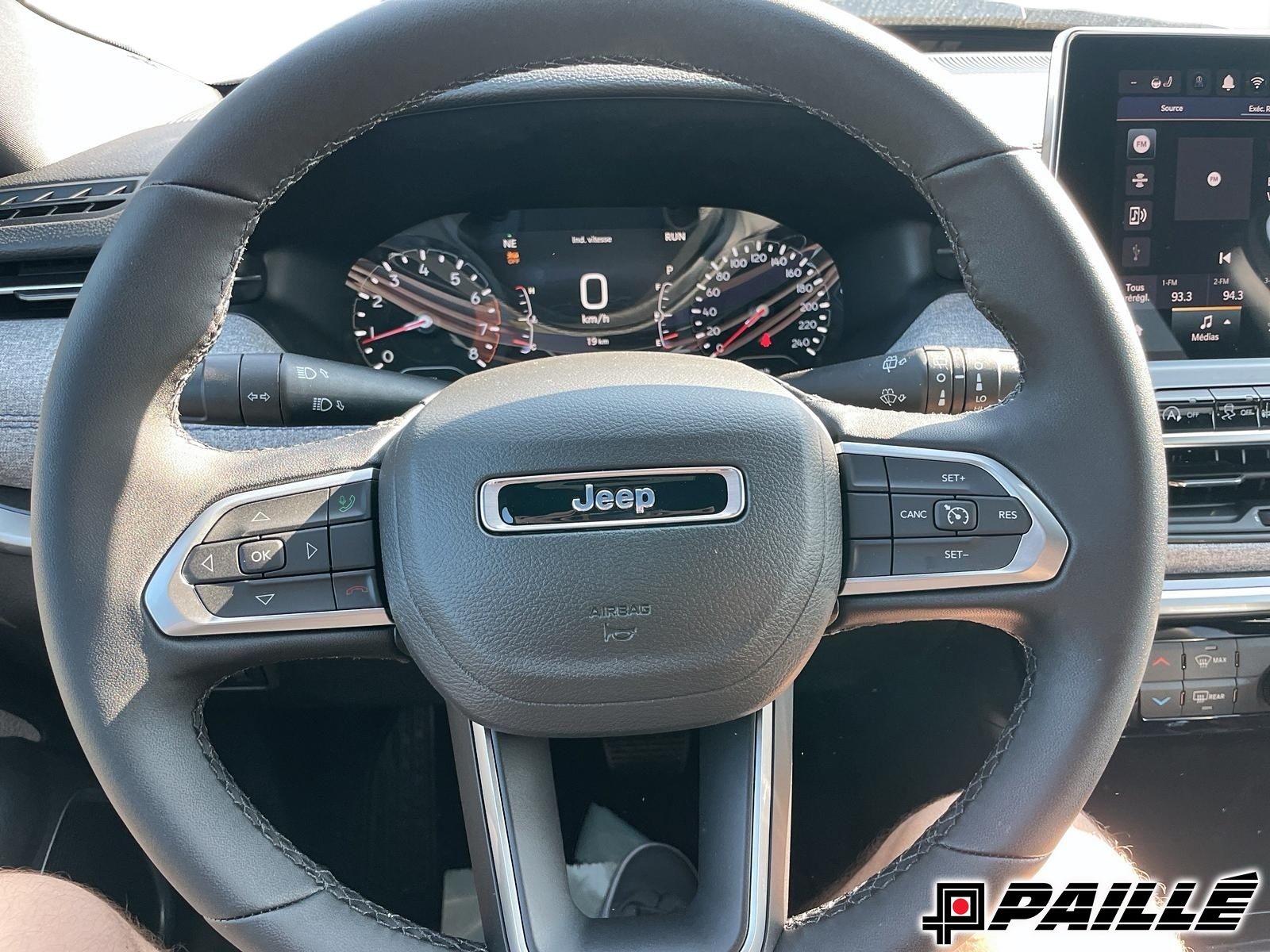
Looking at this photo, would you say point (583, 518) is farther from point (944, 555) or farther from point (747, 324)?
point (747, 324)

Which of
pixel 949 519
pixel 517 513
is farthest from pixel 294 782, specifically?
pixel 949 519

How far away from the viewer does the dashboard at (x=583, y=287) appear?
54.3 inches

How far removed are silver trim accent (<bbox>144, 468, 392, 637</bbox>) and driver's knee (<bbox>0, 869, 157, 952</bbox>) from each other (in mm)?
372

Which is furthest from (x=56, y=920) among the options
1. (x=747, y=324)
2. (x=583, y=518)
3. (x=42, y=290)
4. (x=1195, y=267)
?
(x=1195, y=267)

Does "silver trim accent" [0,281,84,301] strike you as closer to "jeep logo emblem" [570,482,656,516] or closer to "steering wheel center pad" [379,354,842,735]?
"steering wheel center pad" [379,354,842,735]

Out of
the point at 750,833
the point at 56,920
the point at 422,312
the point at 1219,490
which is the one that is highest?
the point at 422,312

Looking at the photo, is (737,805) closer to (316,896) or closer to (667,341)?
(316,896)

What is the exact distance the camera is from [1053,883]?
104 centimetres

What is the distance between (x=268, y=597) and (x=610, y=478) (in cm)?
27

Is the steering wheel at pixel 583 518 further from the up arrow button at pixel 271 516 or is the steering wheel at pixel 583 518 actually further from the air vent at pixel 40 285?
the air vent at pixel 40 285

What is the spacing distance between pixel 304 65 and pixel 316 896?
1.89 ft

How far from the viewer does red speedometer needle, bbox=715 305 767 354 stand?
4.71 ft

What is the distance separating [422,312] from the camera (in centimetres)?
140

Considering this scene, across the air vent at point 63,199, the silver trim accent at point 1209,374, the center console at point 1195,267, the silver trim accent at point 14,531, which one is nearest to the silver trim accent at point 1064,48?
the center console at point 1195,267
